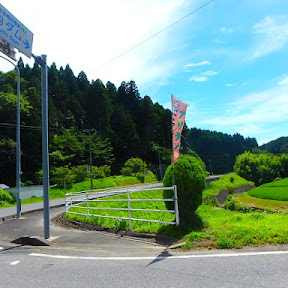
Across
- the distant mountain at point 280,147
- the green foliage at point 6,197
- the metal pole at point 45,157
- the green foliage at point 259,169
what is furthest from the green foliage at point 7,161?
the distant mountain at point 280,147

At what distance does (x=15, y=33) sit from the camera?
22.8 ft

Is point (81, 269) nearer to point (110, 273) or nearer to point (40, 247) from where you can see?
point (110, 273)

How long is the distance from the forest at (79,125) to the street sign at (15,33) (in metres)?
28.5

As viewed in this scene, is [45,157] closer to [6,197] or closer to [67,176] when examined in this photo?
[6,197]

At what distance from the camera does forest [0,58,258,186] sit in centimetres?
4869

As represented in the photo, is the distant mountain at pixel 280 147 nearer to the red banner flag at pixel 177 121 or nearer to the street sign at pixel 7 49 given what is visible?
the red banner flag at pixel 177 121

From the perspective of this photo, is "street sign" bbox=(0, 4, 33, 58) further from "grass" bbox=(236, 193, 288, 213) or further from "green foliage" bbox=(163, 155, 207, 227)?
"grass" bbox=(236, 193, 288, 213)

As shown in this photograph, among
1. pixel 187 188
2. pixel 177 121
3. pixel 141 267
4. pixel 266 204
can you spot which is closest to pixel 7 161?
pixel 266 204

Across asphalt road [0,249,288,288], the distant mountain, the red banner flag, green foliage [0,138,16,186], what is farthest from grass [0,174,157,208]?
the distant mountain

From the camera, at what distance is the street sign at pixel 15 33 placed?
6.52 meters

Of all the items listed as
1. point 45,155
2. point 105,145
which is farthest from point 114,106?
point 45,155

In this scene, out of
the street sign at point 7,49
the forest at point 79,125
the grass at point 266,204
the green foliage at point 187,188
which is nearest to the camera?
the street sign at point 7,49

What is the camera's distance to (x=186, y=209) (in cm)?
707

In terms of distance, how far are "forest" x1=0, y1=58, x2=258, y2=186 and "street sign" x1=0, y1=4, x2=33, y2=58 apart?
28.5 meters
